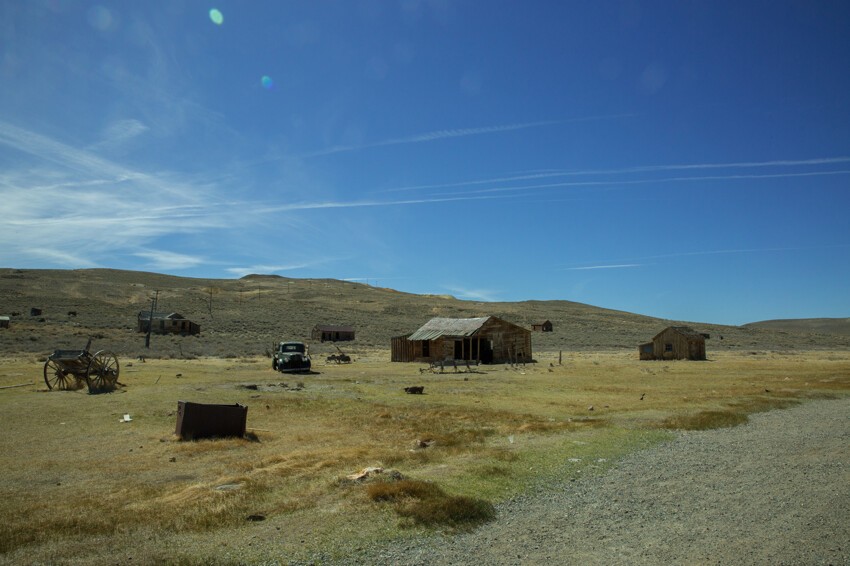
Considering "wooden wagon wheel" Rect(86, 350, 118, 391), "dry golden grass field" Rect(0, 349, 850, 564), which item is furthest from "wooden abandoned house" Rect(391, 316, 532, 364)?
"wooden wagon wheel" Rect(86, 350, 118, 391)

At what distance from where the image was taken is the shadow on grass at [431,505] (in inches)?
291

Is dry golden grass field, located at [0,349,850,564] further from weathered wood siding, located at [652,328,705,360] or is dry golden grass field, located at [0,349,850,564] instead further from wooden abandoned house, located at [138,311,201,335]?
wooden abandoned house, located at [138,311,201,335]

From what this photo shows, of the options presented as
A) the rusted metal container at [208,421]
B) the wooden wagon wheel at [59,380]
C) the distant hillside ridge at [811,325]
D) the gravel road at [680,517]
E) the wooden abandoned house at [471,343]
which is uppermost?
the distant hillside ridge at [811,325]

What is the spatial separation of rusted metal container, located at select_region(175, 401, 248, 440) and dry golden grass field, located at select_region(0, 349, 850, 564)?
1.64 feet

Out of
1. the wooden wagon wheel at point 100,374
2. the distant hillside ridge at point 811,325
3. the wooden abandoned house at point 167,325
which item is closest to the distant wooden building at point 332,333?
the wooden abandoned house at point 167,325

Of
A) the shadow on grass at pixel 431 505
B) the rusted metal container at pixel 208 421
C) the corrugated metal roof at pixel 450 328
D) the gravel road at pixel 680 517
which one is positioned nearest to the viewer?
the gravel road at pixel 680 517

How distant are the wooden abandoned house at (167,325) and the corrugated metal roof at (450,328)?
35736 mm

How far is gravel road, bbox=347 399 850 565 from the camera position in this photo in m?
6.30

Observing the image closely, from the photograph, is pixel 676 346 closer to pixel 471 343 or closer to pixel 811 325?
pixel 471 343

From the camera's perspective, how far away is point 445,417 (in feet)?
56.1

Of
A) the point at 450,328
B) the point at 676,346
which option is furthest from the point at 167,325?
the point at 676,346

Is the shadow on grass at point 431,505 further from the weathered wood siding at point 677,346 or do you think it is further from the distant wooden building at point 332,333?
the distant wooden building at point 332,333

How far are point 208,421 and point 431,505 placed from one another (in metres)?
8.26

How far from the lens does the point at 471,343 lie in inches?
1892
